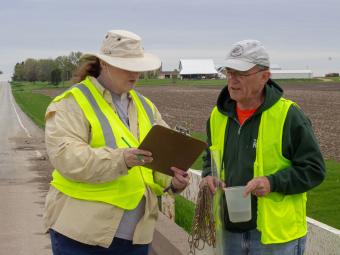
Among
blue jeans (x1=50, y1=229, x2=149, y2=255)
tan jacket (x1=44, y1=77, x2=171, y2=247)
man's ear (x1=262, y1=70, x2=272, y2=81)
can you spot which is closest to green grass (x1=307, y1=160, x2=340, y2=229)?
man's ear (x1=262, y1=70, x2=272, y2=81)

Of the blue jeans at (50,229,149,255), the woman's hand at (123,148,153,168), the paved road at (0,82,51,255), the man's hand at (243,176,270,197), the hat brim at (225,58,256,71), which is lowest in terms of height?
the paved road at (0,82,51,255)

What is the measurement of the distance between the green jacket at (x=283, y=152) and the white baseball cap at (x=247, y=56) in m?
0.18

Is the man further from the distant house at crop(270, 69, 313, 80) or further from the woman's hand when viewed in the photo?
the distant house at crop(270, 69, 313, 80)

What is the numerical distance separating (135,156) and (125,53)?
2.02ft

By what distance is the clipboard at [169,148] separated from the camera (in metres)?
3.27

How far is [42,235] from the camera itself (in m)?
7.80

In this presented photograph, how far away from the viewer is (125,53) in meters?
3.50

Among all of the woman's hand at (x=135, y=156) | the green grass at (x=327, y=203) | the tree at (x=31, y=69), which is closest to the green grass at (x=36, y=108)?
the green grass at (x=327, y=203)

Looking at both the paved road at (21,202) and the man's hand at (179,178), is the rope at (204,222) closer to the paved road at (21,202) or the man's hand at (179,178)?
the man's hand at (179,178)

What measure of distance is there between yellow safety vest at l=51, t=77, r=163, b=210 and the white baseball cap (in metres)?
0.69

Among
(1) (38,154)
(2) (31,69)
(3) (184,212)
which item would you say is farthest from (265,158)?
(2) (31,69)

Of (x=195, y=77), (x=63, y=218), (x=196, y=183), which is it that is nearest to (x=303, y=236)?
(x=63, y=218)

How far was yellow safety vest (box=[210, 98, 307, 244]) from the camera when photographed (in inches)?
134

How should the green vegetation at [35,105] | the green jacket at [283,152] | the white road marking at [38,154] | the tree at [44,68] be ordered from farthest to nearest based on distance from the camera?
1. the tree at [44,68]
2. the green vegetation at [35,105]
3. the white road marking at [38,154]
4. the green jacket at [283,152]
